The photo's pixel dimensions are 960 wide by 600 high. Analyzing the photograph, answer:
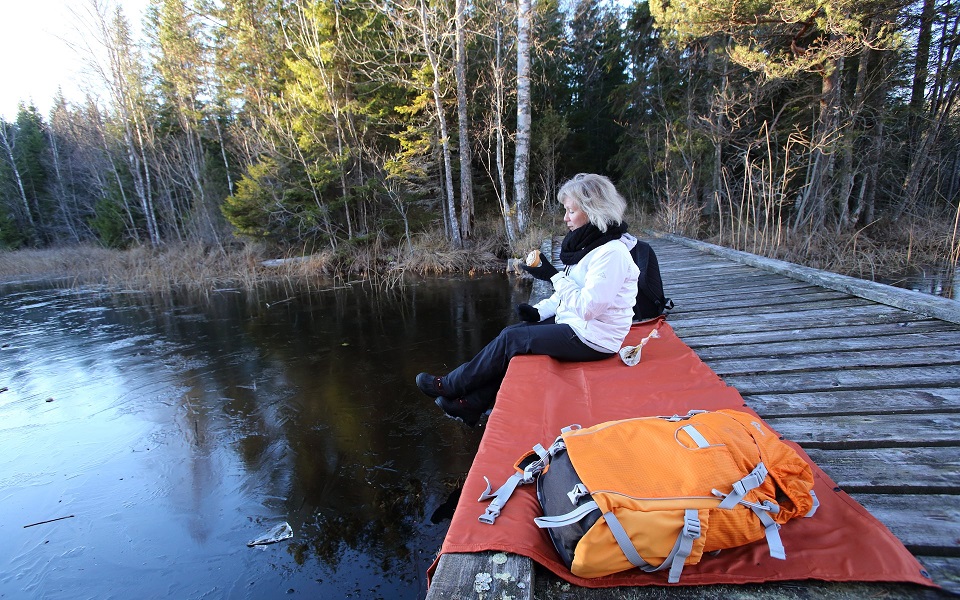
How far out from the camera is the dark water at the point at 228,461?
8.77 ft

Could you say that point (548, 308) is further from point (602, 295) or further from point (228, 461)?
point (228, 461)

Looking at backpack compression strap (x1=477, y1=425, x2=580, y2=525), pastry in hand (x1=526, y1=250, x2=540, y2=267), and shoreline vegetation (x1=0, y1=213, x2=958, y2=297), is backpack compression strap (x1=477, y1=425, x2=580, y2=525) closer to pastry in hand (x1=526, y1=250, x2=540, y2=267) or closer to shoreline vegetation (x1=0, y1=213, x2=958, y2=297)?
pastry in hand (x1=526, y1=250, x2=540, y2=267)

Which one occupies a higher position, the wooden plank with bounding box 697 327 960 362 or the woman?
the woman

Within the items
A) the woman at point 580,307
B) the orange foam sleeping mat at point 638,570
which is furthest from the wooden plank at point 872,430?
the woman at point 580,307

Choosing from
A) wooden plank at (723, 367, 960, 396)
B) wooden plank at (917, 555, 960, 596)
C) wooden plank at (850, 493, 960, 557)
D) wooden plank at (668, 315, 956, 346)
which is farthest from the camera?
wooden plank at (668, 315, 956, 346)

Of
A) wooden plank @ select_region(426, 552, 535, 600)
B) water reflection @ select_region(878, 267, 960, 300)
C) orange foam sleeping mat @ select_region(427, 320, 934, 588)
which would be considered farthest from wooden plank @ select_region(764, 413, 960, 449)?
water reflection @ select_region(878, 267, 960, 300)

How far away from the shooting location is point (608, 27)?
1727 centimetres

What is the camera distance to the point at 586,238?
2.84 meters

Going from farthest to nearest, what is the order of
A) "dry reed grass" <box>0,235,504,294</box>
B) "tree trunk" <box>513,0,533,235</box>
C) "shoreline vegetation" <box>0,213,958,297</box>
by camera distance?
"dry reed grass" <box>0,235,504,294</box>, "tree trunk" <box>513,0,533,235</box>, "shoreline vegetation" <box>0,213,958,297</box>

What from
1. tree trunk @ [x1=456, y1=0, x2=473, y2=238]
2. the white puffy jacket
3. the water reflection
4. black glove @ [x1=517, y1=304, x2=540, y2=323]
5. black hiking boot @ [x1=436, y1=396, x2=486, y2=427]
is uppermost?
tree trunk @ [x1=456, y1=0, x2=473, y2=238]

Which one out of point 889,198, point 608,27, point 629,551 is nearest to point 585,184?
point 629,551

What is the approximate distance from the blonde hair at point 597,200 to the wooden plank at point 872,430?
1.39 m

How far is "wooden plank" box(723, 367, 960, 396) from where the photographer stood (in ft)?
7.73

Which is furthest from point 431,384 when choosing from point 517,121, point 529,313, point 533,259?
point 517,121
